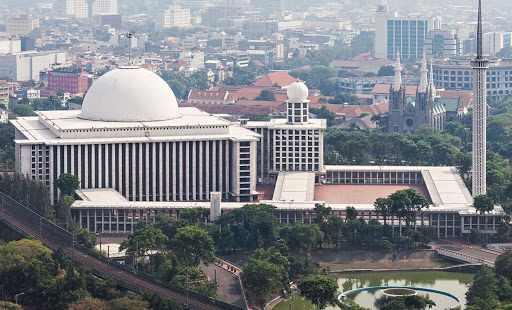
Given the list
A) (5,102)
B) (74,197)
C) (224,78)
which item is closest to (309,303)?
(74,197)

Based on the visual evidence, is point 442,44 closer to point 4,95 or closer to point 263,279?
point 4,95

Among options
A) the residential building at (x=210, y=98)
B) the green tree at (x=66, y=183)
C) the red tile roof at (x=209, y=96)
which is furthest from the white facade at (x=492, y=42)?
the green tree at (x=66, y=183)

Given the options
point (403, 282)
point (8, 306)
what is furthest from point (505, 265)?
point (8, 306)

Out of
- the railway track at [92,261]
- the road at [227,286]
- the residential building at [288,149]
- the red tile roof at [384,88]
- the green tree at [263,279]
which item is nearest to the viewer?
the railway track at [92,261]

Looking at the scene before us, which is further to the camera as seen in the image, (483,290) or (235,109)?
(235,109)

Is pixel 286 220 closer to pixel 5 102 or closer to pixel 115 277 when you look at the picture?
pixel 115 277

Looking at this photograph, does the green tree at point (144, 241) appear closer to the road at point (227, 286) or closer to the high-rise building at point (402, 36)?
the road at point (227, 286)
